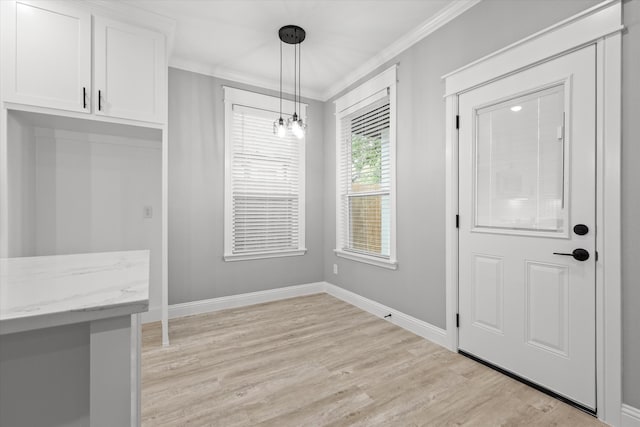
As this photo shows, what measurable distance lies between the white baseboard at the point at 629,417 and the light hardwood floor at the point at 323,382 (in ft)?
0.44

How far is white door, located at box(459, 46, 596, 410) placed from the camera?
5.95ft

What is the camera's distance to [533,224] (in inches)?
81.5

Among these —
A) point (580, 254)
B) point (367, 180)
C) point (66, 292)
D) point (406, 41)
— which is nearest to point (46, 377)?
point (66, 292)

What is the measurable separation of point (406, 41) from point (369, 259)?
2252 mm

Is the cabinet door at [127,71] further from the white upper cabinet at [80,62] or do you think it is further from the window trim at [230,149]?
the window trim at [230,149]

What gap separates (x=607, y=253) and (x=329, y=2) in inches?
101

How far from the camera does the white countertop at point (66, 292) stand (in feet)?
2.17

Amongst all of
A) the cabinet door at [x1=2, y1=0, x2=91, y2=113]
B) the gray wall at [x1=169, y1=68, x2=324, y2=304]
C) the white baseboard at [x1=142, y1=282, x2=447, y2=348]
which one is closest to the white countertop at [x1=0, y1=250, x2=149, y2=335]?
the cabinet door at [x1=2, y1=0, x2=91, y2=113]

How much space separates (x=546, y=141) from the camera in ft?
6.56

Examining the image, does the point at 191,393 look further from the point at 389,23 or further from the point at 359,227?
the point at 389,23

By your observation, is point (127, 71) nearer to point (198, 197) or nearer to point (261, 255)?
point (198, 197)

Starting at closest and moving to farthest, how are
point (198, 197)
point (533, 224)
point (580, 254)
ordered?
point (580, 254) → point (533, 224) → point (198, 197)

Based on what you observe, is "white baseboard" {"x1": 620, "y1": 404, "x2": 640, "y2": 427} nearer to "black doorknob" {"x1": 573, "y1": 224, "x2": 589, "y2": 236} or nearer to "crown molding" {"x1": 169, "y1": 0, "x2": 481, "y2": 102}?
"black doorknob" {"x1": 573, "y1": 224, "x2": 589, "y2": 236}

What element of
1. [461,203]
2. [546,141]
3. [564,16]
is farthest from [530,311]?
[564,16]
